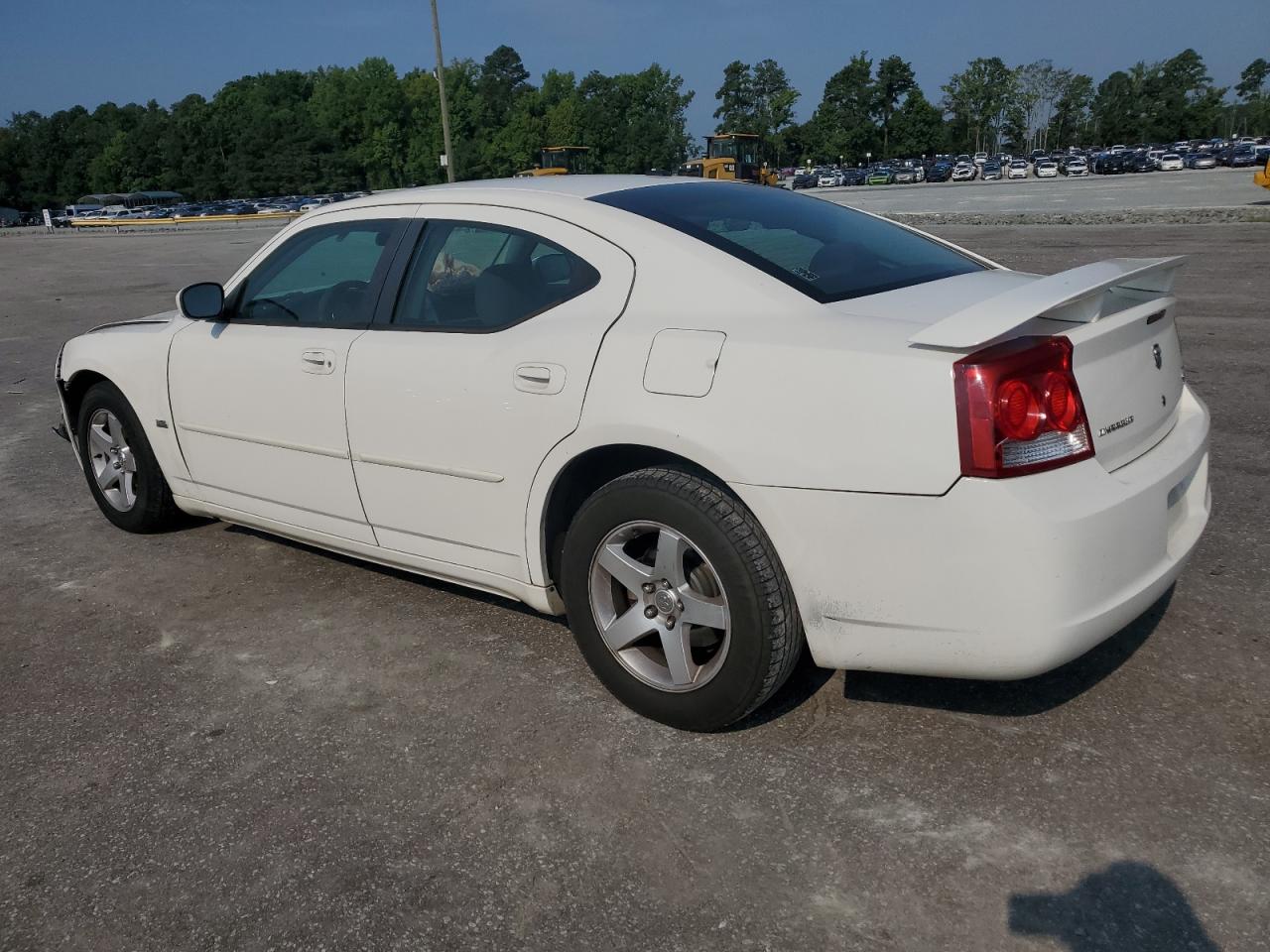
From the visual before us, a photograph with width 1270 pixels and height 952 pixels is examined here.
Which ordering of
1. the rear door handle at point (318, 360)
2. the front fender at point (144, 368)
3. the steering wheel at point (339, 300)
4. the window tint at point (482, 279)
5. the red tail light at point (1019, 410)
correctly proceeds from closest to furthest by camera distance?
the red tail light at point (1019, 410), the window tint at point (482, 279), the rear door handle at point (318, 360), the steering wheel at point (339, 300), the front fender at point (144, 368)

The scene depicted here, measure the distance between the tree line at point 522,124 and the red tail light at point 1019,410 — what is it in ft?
374

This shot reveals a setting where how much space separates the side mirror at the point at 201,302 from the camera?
417 cm

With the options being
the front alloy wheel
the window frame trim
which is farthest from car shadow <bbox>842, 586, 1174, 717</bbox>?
the front alloy wheel

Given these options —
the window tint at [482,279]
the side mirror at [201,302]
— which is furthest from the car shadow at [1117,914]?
the side mirror at [201,302]

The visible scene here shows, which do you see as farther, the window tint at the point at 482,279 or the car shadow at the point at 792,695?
the window tint at the point at 482,279

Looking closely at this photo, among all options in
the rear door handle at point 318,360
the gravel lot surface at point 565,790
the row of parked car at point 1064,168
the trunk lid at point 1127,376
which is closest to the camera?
the gravel lot surface at point 565,790

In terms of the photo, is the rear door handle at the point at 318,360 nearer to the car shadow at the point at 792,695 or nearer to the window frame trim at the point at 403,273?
the window frame trim at the point at 403,273

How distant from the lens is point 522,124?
130 meters

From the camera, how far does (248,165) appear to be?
117812mm

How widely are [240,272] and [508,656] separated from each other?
2.03 meters

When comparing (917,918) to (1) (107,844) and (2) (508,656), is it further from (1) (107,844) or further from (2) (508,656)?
(1) (107,844)

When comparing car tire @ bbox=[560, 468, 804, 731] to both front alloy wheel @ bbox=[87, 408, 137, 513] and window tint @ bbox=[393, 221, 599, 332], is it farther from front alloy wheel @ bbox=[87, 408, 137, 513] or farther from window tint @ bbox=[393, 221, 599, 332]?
front alloy wheel @ bbox=[87, 408, 137, 513]

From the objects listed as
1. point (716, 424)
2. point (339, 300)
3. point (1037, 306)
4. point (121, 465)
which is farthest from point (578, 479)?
point (121, 465)

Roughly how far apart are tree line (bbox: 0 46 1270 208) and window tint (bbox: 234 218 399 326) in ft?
367
